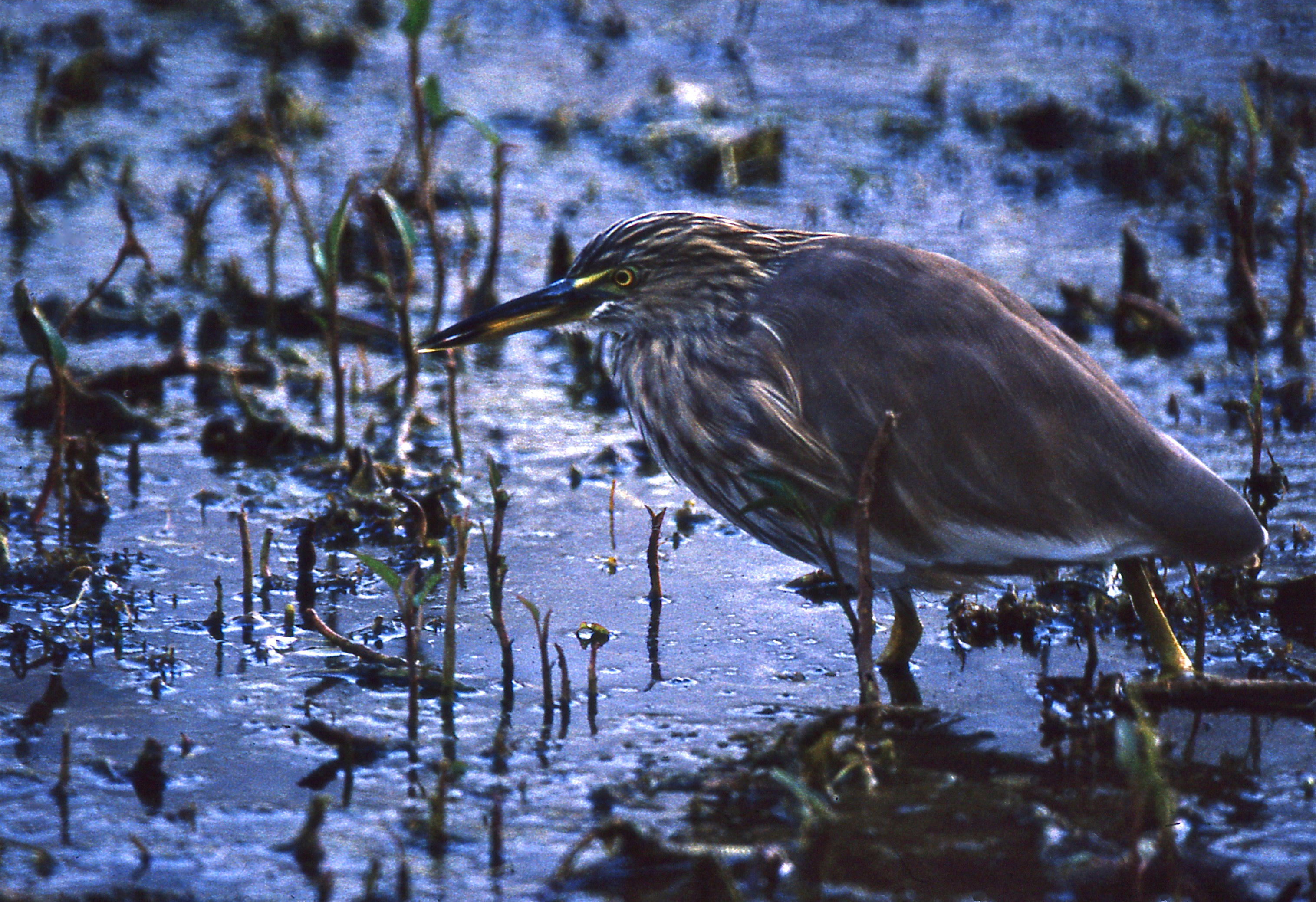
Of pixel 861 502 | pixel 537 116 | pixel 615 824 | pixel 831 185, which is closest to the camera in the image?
pixel 615 824

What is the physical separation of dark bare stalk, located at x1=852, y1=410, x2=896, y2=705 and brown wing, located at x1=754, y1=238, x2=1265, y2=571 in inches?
8.2

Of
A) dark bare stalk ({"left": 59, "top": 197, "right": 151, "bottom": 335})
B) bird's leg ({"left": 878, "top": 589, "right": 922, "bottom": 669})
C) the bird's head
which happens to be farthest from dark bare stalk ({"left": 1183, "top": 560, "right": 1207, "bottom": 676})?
dark bare stalk ({"left": 59, "top": 197, "right": 151, "bottom": 335})

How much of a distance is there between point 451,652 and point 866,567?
2.76 feet

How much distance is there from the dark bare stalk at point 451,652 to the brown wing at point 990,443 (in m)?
0.75

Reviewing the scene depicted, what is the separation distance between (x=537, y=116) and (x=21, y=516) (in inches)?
161

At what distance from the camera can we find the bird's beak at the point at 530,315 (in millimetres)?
4070

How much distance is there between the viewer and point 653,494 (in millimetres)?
4844

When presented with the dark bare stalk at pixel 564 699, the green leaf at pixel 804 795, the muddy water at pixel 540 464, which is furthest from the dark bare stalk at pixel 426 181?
the green leaf at pixel 804 795

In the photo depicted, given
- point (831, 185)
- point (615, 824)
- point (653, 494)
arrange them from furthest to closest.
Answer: point (831, 185) < point (653, 494) < point (615, 824)

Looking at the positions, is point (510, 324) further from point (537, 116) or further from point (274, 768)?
point (537, 116)

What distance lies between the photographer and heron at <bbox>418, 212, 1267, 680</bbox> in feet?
11.7

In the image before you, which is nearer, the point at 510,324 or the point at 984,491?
the point at 984,491

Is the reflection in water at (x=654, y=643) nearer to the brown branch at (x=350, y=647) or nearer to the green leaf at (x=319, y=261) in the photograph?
the brown branch at (x=350, y=647)

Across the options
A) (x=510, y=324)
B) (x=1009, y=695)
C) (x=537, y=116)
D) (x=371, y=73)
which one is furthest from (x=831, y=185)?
(x=1009, y=695)
